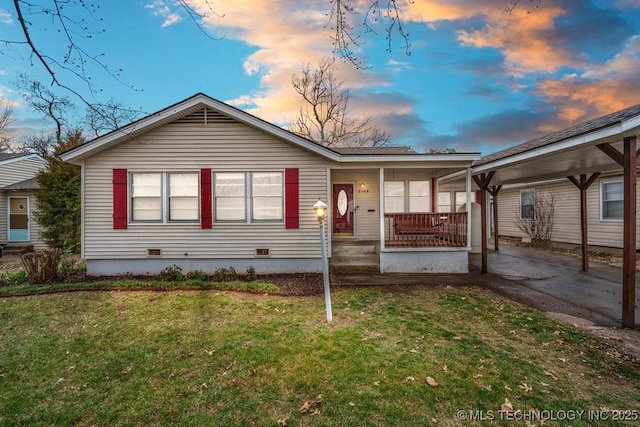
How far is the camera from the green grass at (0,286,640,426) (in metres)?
2.86

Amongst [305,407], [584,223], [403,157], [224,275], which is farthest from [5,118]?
[584,223]

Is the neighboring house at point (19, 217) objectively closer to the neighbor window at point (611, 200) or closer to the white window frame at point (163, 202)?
the white window frame at point (163, 202)

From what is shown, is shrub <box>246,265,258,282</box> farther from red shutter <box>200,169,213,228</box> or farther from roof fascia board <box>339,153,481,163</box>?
roof fascia board <box>339,153,481,163</box>

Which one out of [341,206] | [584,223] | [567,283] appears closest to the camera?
[567,283]

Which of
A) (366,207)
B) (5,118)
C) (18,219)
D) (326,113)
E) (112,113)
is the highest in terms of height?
(5,118)

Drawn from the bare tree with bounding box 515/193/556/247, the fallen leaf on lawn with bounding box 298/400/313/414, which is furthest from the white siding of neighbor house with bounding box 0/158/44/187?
the bare tree with bounding box 515/193/556/247

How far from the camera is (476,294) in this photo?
6.59m

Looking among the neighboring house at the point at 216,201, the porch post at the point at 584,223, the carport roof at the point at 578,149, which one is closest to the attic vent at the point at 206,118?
the neighboring house at the point at 216,201

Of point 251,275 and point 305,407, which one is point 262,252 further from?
point 305,407

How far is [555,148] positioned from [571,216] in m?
9.79

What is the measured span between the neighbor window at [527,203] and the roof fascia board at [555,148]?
27.8ft

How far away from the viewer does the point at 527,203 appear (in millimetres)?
15859

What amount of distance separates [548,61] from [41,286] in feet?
44.0

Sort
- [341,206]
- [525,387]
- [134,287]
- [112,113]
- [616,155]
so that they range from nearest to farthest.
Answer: [525,387] < [112,113] < [616,155] < [134,287] < [341,206]
